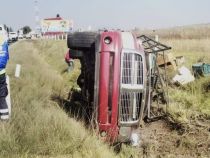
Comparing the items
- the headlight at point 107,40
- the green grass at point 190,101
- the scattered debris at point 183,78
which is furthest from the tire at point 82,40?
the scattered debris at point 183,78

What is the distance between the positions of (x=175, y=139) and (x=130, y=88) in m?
1.45

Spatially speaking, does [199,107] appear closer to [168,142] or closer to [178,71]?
[168,142]

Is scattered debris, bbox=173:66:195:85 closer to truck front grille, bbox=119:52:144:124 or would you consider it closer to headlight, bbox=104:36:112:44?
truck front grille, bbox=119:52:144:124

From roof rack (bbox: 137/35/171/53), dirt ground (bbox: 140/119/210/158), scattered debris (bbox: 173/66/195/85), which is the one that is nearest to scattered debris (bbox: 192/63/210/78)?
scattered debris (bbox: 173/66/195/85)

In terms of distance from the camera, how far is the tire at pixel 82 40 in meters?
9.38

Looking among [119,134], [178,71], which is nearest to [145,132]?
[119,134]

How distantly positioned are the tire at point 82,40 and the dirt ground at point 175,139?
1.96 meters

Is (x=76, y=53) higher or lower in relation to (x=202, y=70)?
higher

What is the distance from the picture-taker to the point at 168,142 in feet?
30.0

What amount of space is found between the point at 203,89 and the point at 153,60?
2.37 metres

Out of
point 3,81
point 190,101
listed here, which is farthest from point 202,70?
point 3,81

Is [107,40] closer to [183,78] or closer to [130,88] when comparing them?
[130,88]

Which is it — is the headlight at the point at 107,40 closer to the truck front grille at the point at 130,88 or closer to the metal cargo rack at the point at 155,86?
the truck front grille at the point at 130,88

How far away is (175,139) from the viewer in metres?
9.23
